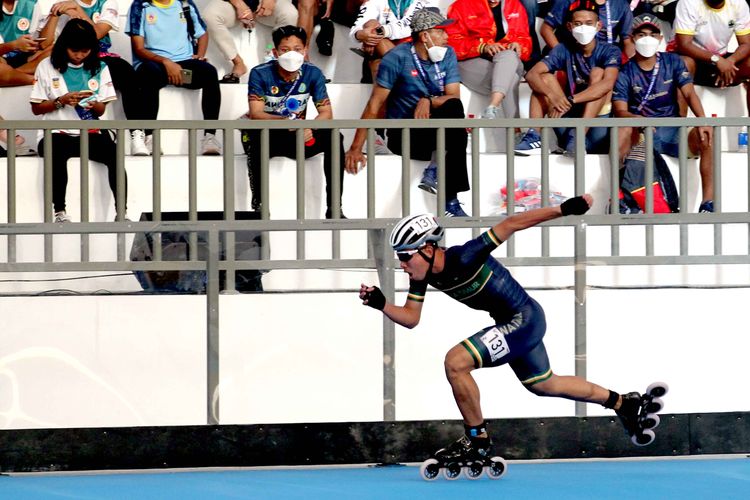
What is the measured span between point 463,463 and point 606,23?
6.09m

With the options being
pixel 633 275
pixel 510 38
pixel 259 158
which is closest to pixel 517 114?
pixel 510 38

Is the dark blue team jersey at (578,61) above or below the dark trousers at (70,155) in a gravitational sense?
above

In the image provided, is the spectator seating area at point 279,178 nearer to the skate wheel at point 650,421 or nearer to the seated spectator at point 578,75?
the seated spectator at point 578,75

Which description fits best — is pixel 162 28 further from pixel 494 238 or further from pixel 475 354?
pixel 475 354

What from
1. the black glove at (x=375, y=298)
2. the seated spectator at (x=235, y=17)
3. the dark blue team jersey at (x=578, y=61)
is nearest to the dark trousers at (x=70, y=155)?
the seated spectator at (x=235, y=17)

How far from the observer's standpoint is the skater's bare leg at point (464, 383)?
301 inches

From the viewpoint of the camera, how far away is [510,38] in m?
12.8

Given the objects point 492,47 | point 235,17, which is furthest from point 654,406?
point 235,17

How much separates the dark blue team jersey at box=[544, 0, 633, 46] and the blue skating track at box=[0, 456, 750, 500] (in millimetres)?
5332

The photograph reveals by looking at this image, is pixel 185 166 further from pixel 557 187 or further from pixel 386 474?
pixel 386 474

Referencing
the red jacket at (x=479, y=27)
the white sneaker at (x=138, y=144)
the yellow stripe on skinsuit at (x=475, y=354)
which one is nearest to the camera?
the yellow stripe on skinsuit at (x=475, y=354)

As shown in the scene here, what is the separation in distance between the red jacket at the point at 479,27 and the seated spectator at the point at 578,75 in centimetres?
63

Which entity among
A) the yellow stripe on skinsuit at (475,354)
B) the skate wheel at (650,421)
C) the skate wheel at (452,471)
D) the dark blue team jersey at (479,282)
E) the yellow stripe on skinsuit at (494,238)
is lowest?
the skate wheel at (452,471)

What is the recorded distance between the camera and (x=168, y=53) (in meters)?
12.1
